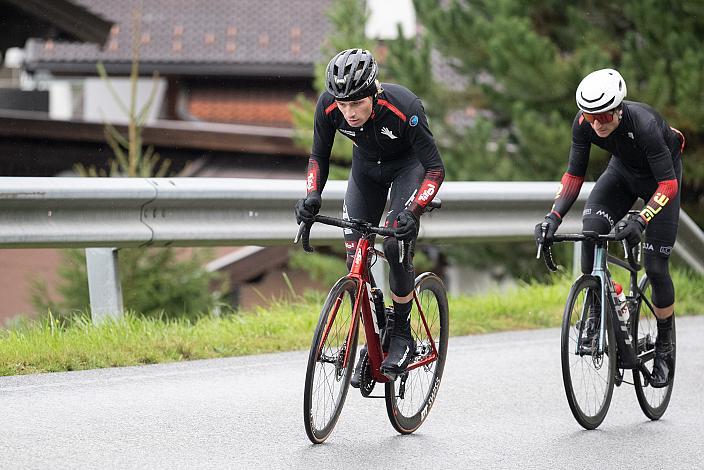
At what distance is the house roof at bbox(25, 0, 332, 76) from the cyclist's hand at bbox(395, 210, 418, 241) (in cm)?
2065

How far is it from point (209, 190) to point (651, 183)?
307 centimetres

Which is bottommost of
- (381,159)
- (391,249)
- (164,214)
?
(164,214)

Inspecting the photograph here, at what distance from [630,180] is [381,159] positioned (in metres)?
1.55

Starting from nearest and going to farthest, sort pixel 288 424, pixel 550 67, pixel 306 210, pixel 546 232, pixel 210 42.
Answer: pixel 306 210, pixel 288 424, pixel 546 232, pixel 550 67, pixel 210 42

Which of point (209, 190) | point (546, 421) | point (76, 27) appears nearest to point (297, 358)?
point (209, 190)

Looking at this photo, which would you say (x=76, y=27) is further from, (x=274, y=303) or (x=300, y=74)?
(x=300, y=74)

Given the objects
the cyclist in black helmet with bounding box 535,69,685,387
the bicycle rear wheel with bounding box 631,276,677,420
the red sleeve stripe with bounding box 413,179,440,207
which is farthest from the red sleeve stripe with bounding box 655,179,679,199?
the red sleeve stripe with bounding box 413,179,440,207

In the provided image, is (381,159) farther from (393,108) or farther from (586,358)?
(586,358)

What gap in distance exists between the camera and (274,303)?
33.5 ft

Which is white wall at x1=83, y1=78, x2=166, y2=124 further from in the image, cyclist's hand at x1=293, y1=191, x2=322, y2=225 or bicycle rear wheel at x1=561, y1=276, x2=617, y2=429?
cyclist's hand at x1=293, y1=191, x2=322, y2=225

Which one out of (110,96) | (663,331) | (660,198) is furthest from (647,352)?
(110,96)

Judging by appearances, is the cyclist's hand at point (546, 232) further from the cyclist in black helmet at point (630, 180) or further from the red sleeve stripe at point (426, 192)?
the red sleeve stripe at point (426, 192)

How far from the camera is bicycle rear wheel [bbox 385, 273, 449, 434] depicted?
6.52 m

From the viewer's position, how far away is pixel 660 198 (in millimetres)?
6883
